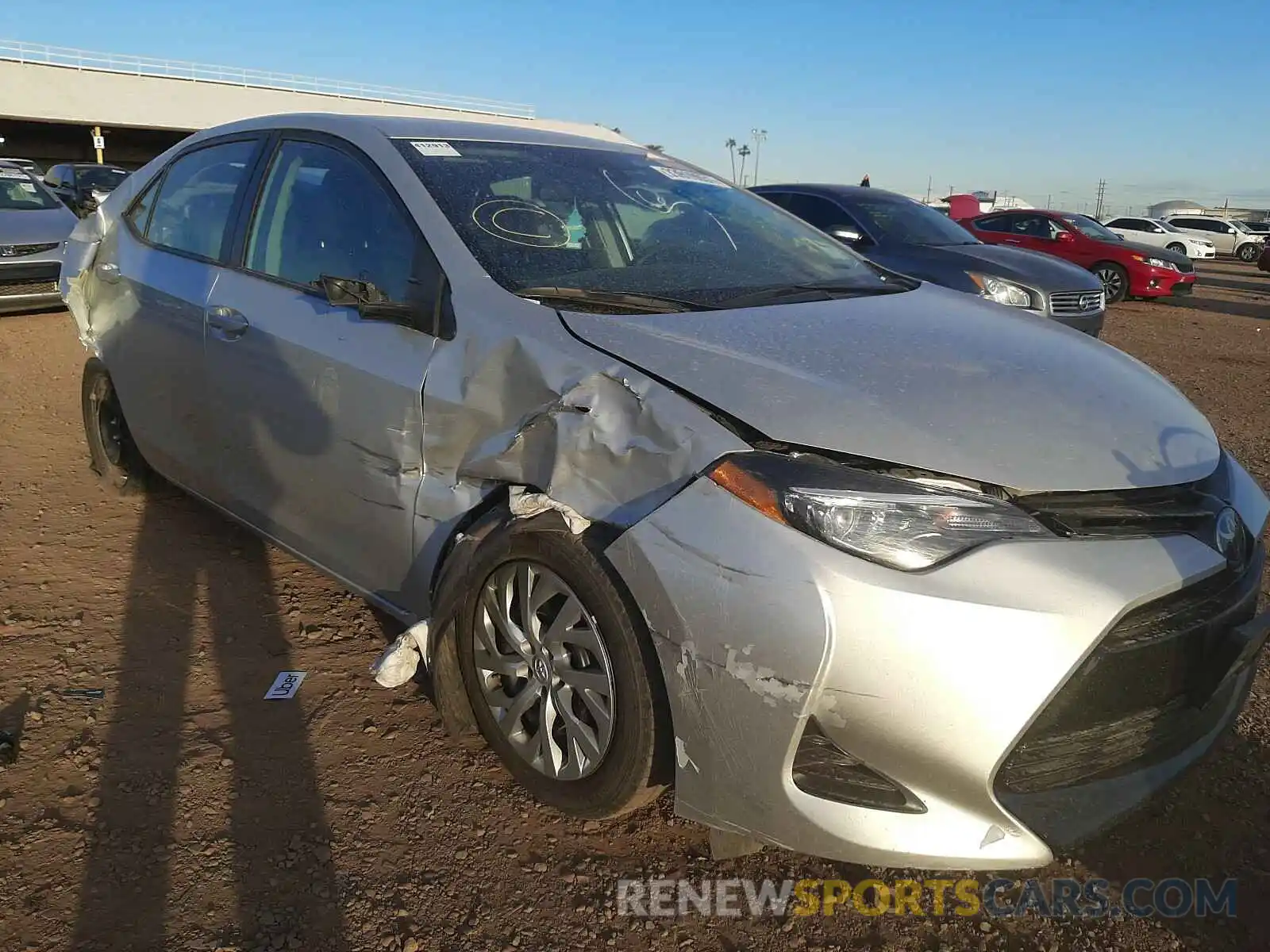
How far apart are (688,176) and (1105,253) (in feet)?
46.4

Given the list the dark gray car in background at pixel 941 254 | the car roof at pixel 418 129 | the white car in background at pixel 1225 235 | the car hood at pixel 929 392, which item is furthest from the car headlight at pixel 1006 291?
the white car in background at pixel 1225 235

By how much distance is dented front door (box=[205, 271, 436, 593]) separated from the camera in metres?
2.50

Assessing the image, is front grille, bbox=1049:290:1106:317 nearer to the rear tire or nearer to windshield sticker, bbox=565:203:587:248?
windshield sticker, bbox=565:203:587:248

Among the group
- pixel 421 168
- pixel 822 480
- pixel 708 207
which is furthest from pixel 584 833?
pixel 708 207

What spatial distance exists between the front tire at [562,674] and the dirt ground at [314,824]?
20cm

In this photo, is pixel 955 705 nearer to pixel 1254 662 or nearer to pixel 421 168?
pixel 1254 662

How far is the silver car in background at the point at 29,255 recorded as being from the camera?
8.83 metres

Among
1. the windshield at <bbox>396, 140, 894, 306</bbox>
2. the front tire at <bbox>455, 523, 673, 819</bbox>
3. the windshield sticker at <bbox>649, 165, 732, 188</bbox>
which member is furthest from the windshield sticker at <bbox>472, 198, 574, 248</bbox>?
the front tire at <bbox>455, 523, 673, 819</bbox>

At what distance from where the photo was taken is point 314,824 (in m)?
2.29

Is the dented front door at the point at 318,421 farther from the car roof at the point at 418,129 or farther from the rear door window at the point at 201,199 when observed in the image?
the car roof at the point at 418,129

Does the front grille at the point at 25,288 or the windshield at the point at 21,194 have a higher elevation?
the windshield at the point at 21,194

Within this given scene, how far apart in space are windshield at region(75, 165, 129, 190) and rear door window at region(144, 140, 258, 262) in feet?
54.3

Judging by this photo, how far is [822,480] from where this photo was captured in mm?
1812

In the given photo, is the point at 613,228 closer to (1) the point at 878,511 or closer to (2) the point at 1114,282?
(1) the point at 878,511
